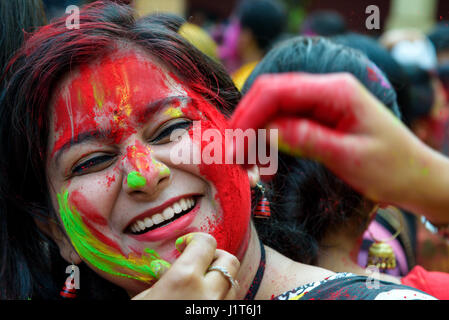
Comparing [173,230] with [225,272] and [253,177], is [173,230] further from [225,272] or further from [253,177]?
[253,177]

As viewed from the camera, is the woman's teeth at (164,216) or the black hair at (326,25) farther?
the black hair at (326,25)

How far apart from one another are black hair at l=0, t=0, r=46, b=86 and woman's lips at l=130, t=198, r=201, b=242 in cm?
116

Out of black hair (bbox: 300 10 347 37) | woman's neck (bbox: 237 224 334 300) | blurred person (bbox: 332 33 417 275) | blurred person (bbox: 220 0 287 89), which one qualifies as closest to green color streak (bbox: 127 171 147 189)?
woman's neck (bbox: 237 224 334 300)

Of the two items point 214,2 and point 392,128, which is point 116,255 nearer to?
point 392,128

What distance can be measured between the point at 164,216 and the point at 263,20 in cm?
407

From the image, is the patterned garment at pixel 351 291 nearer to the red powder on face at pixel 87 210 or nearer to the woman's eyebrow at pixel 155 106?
the red powder on face at pixel 87 210

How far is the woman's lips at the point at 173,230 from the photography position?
156 cm

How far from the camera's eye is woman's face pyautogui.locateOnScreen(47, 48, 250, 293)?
158cm

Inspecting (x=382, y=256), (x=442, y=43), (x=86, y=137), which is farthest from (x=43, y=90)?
(x=442, y=43)

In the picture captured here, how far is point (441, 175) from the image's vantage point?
90 centimetres

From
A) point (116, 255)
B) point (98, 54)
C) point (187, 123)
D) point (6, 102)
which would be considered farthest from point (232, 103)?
point (6, 102)

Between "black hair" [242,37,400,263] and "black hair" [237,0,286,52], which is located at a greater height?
"black hair" [237,0,286,52]

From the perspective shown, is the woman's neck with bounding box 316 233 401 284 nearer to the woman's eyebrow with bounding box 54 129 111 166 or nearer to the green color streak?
the green color streak

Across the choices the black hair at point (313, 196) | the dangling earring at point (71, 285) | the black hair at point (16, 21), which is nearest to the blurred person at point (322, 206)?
Result: the black hair at point (313, 196)
